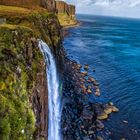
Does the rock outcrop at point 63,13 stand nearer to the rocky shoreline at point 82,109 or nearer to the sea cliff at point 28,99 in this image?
the rocky shoreline at point 82,109

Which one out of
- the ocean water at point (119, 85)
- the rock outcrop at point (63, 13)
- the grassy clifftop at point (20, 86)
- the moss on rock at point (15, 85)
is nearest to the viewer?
the moss on rock at point (15, 85)

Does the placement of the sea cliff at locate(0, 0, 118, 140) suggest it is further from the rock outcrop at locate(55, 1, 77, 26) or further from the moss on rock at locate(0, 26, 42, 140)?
the rock outcrop at locate(55, 1, 77, 26)

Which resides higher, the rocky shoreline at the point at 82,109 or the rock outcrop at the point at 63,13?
the rock outcrop at the point at 63,13

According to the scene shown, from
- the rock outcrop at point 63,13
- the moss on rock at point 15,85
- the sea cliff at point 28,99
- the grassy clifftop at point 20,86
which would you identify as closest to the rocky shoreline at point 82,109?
the sea cliff at point 28,99

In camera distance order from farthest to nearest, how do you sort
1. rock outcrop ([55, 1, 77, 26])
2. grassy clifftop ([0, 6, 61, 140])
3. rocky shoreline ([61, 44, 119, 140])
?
rock outcrop ([55, 1, 77, 26]) < rocky shoreline ([61, 44, 119, 140]) < grassy clifftop ([0, 6, 61, 140])

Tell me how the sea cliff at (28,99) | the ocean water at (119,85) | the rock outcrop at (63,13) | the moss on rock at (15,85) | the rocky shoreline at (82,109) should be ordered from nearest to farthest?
the moss on rock at (15,85) → the sea cliff at (28,99) → the rocky shoreline at (82,109) → the ocean water at (119,85) → the rock outcrop at (63,13)

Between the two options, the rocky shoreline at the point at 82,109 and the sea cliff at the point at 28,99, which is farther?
the rocky shoreline at the point at 82,109

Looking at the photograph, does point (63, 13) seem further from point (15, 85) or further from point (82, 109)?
point (15, 85)

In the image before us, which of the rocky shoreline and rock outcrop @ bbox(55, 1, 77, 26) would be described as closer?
the rocky shoreline

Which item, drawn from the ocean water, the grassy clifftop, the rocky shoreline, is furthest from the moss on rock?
the ocean water

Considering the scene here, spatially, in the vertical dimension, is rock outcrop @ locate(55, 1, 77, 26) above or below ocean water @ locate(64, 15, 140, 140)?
above

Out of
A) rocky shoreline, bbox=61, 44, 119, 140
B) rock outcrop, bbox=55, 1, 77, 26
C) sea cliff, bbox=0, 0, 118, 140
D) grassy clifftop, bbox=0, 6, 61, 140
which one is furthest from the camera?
rock outcrop, bbox=55, 1, 77, 26

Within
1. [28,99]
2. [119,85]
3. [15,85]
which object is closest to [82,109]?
[119,85]
